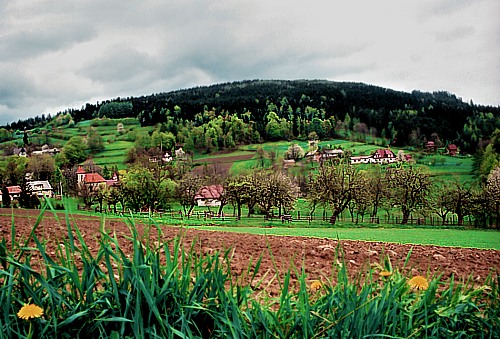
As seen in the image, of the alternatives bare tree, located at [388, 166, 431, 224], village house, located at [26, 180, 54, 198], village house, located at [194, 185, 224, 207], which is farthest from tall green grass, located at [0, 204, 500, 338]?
bare tree, located at [388, 166, 431, 224]

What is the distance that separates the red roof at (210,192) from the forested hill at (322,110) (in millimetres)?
554

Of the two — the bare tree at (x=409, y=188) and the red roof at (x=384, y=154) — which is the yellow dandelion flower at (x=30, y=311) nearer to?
the bare tree at (x=409, y=188)

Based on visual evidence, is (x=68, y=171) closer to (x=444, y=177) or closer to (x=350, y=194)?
(x=350, y=194)

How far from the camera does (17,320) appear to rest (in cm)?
189

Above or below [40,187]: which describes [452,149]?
above

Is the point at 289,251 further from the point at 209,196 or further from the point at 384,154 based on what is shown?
the point at 384,154

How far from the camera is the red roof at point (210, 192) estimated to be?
124 inches

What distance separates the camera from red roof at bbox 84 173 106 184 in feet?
9.37

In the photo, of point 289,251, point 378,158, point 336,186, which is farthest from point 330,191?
point 289,251

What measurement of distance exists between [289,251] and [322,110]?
154 cm

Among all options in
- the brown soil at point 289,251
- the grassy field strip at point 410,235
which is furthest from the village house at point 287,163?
the brown soil at point 289,251

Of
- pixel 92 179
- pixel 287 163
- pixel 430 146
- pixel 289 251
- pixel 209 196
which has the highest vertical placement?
pixel 430 146

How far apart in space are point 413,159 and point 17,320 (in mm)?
3054

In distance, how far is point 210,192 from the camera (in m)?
3.26
